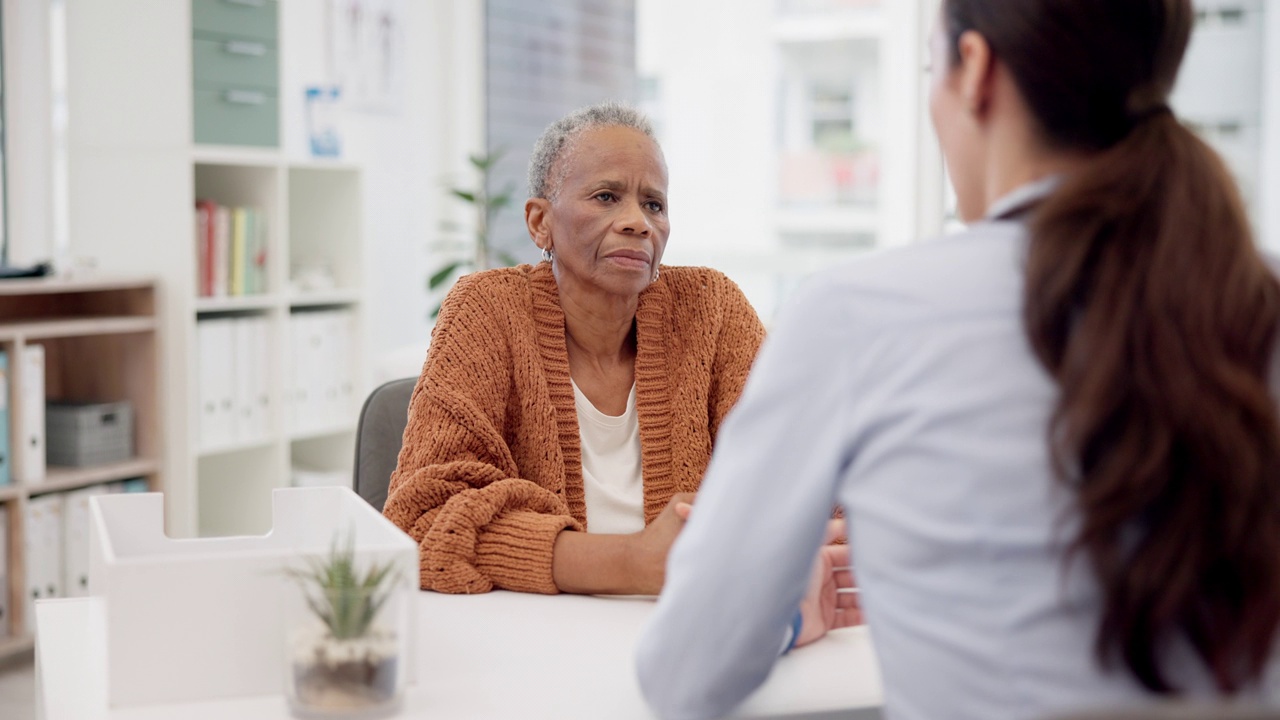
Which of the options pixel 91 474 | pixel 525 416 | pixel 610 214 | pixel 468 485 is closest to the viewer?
pixel 468 485

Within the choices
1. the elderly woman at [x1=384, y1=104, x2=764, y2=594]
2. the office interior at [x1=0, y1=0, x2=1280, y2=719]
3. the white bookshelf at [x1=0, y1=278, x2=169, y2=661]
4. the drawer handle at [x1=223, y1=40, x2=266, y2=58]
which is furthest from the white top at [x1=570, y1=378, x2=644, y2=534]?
the drawer handle at [x1=223, y1=40, x2=266, y2=58]

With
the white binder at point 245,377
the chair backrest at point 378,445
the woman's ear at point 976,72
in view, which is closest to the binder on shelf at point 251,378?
the white binder at point 245,377

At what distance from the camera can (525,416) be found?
168cm

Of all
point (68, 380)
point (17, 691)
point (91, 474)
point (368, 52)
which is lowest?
point (17, 691)

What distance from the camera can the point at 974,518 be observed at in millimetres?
789

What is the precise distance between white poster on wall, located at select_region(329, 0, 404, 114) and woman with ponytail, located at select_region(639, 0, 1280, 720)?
12.3 ft

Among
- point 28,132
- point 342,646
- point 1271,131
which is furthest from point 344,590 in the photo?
point 1271,131

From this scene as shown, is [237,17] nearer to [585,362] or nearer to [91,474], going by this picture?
[91,474]

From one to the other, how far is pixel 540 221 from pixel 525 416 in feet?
1.17

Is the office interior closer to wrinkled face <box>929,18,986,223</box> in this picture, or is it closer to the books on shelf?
the books on shelf

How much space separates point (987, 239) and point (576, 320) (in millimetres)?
1033

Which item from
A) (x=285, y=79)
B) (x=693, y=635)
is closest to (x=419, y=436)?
(x=693, y=635)

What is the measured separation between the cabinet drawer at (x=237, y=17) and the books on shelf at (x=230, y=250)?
48 cm

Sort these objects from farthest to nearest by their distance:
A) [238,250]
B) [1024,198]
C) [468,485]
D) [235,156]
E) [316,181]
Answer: [316,181]
[238,250]
[235,156]
[468,485]
[1024,198]
